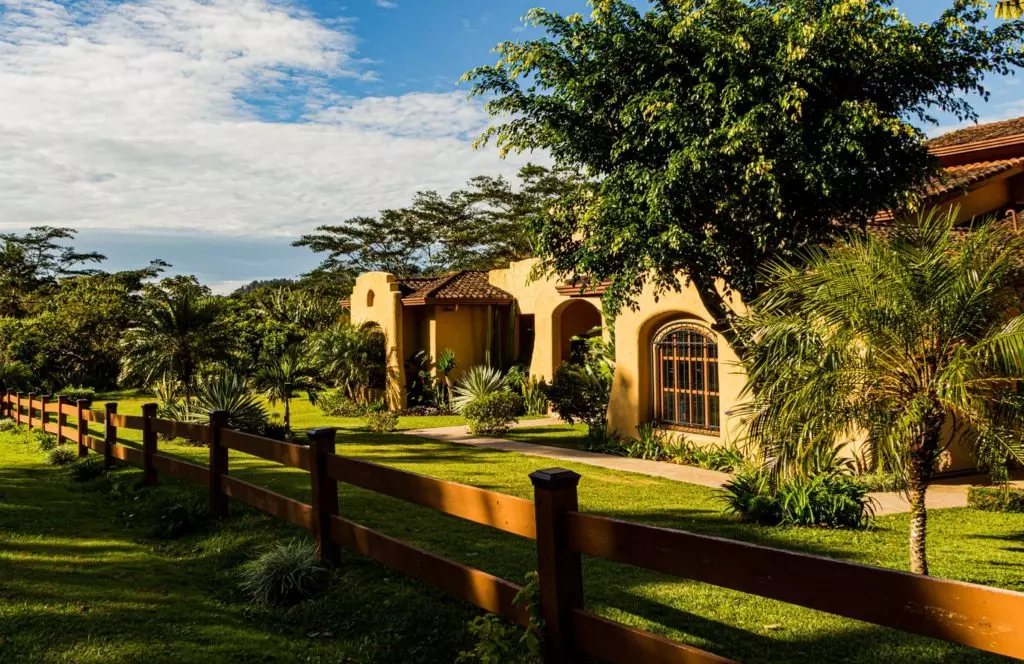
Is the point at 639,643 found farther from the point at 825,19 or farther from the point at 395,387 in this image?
the point at 395,387

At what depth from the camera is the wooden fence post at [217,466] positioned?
731cm

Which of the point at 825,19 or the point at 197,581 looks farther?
the point at 825,19

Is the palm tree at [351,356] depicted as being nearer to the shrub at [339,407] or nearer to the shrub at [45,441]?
the shrub at [339,407]

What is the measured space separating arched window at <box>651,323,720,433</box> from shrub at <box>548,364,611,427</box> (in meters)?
1.76

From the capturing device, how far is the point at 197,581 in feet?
18.8

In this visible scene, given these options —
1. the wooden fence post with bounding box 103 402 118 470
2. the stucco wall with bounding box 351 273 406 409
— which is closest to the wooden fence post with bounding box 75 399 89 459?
the wooden fence post with bounding box 103 402 118 470

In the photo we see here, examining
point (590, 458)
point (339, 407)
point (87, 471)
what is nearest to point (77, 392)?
point (339, 407)

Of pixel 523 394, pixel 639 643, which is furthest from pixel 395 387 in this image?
pixel 639 643

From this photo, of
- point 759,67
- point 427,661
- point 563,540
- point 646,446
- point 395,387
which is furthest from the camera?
point 395,387

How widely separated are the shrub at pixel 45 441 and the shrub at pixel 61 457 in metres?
1.11

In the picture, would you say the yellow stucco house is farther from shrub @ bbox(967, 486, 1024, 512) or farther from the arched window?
shrub @ bbox(967, 486, 1024, 512)

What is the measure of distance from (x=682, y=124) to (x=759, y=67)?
4.06 feet

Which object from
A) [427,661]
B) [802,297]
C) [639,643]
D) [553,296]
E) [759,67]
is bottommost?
[427,661]

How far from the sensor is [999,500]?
9156mm
